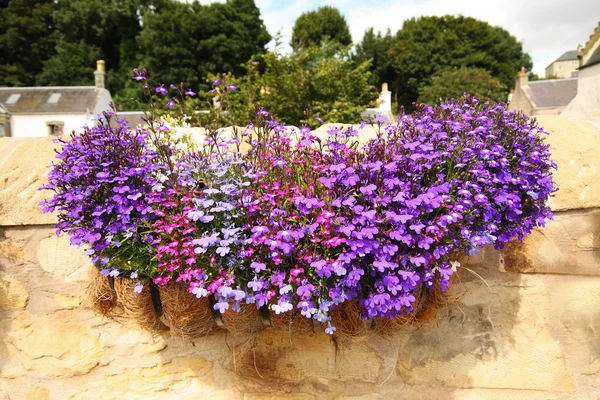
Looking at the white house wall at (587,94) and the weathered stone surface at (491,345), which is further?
the white house wall at (587,94)

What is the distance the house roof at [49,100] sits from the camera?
87.3 feet

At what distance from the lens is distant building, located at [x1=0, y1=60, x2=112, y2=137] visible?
1034 inches

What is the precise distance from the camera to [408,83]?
1401 inches

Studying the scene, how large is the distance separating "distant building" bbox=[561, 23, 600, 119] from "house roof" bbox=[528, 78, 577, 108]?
6.63 metres

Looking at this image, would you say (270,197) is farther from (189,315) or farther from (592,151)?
(592,151)

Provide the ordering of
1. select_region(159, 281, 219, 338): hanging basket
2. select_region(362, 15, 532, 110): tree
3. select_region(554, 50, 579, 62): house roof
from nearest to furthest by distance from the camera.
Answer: select_region(159, 281, 219, 338): hanging basket → select_region(362, 15, 532, 110): tree → select_region(554, 50, 579, 62): house roof

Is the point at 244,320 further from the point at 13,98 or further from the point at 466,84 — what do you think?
the point at 13,98

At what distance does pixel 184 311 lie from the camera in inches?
55.8

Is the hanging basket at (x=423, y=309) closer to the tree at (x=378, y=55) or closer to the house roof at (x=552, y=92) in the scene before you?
the house roof at (x=552, y=92)

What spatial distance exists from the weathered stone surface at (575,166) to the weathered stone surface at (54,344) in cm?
220

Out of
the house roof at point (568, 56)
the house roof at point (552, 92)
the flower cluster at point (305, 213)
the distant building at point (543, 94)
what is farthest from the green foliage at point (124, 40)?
the house roof at point (568, 56)

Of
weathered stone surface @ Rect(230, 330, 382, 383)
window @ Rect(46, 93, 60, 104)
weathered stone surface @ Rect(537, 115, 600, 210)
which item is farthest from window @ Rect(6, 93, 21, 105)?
weathered stone surface @ Rect(537, 115, 600, 210)

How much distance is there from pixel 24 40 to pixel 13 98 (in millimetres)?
10115

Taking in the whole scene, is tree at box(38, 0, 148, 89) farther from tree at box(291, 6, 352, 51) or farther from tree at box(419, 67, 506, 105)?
tree at box(419, 67, 506, 105)
